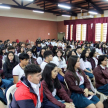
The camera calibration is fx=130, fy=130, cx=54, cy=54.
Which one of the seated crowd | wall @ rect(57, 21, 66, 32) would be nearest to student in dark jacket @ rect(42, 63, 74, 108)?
Answer: the seated crowd

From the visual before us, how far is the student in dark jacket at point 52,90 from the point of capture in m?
1.72

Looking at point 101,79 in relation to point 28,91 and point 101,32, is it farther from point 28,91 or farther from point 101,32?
point 101,32

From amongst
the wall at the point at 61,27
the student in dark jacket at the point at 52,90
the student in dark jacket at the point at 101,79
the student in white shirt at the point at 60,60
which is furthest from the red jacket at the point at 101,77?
the wall at the point at 61,27

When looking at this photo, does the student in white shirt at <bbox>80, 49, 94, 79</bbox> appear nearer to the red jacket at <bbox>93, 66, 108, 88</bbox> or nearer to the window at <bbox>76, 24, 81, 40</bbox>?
the red jacket at <bbox>93, 66, 108, 88</bbox>

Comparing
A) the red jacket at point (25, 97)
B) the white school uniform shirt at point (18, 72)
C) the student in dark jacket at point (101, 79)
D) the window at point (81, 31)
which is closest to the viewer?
the red jacket at point (25, 97)

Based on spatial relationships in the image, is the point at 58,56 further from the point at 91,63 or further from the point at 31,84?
the point at 31,84

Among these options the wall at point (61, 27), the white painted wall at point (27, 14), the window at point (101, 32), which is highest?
the white painted wall at point (27, 14)

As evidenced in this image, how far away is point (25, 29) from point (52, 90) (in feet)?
33.9

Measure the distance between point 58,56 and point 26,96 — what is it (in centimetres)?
259

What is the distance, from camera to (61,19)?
13.4m

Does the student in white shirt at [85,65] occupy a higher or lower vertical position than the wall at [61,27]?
lower

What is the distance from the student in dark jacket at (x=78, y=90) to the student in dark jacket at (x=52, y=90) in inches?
7.9

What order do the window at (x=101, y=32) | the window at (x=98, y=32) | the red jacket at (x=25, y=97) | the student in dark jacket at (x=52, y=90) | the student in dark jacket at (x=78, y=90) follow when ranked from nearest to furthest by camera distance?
the red jacket at (x=25, y=97)
the student in dark jacket at (x=52, y=90)
the student in dark jacket at (x=78, y=90)
the window at (x=101, y=32)
the window at (x=98, y=32)

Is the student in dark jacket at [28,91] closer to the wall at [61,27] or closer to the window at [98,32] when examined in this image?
the window at [98,32]
